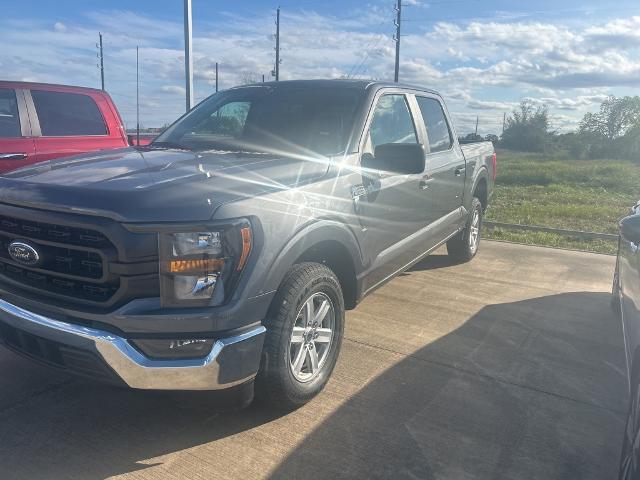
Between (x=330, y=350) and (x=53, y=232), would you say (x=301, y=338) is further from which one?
(x=53, y=232)

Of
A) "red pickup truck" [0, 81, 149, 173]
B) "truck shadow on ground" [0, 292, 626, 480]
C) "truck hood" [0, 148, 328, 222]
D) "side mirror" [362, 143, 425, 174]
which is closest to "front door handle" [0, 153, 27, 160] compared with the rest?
"red pickup truck" [0, 81, 149, 173]

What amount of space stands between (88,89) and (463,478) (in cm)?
621

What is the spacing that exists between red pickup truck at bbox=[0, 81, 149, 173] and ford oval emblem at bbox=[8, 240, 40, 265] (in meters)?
3.48

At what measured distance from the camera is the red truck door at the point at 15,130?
19.7 ft

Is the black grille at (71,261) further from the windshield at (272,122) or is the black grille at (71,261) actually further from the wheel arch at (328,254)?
the windshield at (272,122)

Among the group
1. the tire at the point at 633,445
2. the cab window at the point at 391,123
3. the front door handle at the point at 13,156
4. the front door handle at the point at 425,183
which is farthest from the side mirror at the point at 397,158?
the front door handle at the point at 13,156

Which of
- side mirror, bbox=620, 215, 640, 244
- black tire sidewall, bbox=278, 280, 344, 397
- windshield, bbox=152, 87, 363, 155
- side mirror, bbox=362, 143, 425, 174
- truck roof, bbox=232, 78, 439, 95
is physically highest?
truck roof, bbox=232, 78, 439, 95

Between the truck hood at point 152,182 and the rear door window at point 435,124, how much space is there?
2.02m


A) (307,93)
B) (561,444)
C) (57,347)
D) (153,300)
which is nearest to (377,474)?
(561,444)

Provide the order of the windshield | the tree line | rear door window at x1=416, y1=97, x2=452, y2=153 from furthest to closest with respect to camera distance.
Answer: the tree line
rear door window at x1=416, y1=97, x2=452, y2=153
the windshield

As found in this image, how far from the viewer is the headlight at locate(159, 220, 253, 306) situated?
255 centimetres

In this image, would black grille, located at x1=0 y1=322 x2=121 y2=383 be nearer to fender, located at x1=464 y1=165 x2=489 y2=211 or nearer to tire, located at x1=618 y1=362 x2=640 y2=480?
tire, located at x1=618 y1=362 x2=640 y2=480

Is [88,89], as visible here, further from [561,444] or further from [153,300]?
[561,444]

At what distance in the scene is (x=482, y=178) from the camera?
700cm
